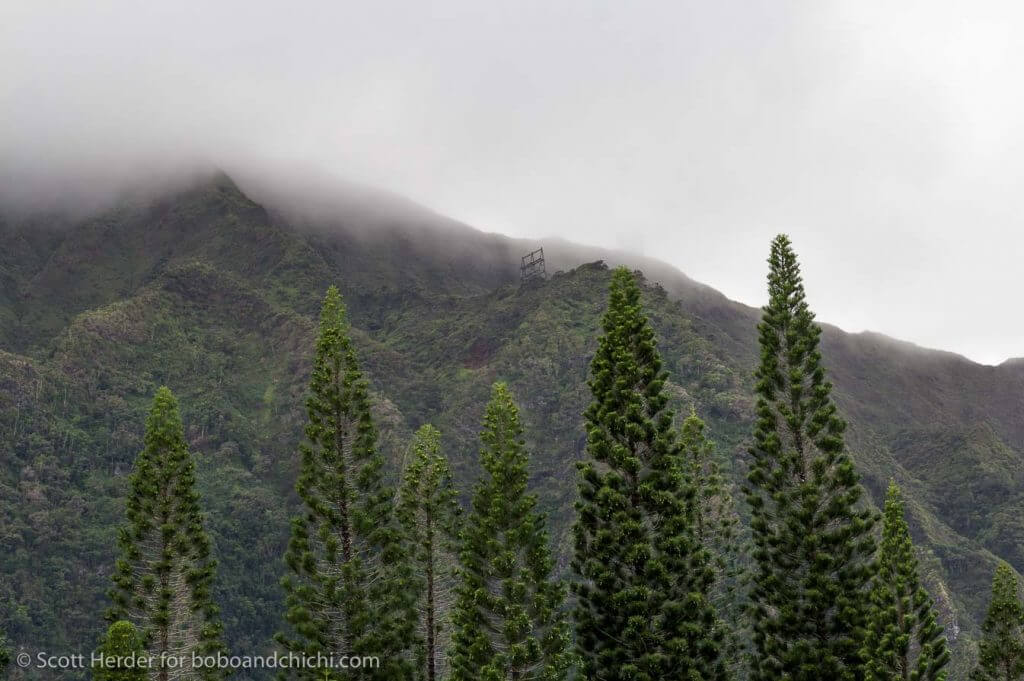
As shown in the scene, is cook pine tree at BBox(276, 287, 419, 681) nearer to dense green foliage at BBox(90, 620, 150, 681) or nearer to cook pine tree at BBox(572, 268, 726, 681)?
dense green foliage at BBox(90, 620, 150, 681)

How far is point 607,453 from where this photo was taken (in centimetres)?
Result: 3375

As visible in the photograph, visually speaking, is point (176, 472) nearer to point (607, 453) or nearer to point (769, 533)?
point (607, 453)

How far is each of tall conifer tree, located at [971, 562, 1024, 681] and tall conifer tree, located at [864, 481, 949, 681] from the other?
7.25 meters

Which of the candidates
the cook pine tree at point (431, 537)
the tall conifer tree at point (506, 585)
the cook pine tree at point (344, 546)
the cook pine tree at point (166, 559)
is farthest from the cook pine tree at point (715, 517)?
the cook pine tree at point (166, 559)

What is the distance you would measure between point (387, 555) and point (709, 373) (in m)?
165

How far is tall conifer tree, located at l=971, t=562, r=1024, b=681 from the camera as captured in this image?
4019cm

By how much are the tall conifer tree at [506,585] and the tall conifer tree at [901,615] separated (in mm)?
11819

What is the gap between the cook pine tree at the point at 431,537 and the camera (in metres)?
41.9

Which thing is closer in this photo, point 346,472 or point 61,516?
point 346,472

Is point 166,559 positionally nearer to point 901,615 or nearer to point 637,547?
point 637,547

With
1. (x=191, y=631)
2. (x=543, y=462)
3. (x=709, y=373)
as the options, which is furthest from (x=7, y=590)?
(x=709, y=373)

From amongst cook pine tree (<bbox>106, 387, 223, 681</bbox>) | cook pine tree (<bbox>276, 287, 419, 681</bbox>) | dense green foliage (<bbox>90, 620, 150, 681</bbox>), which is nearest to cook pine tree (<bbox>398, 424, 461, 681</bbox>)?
cook pine tree (<bbox>276, 287, 419, 681</bbox>)

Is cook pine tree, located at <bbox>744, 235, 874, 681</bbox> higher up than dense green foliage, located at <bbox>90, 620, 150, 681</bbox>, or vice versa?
cook pine tree, located at <bbox>744, 235, 874, 681</bbox>

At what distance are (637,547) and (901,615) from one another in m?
10.9
